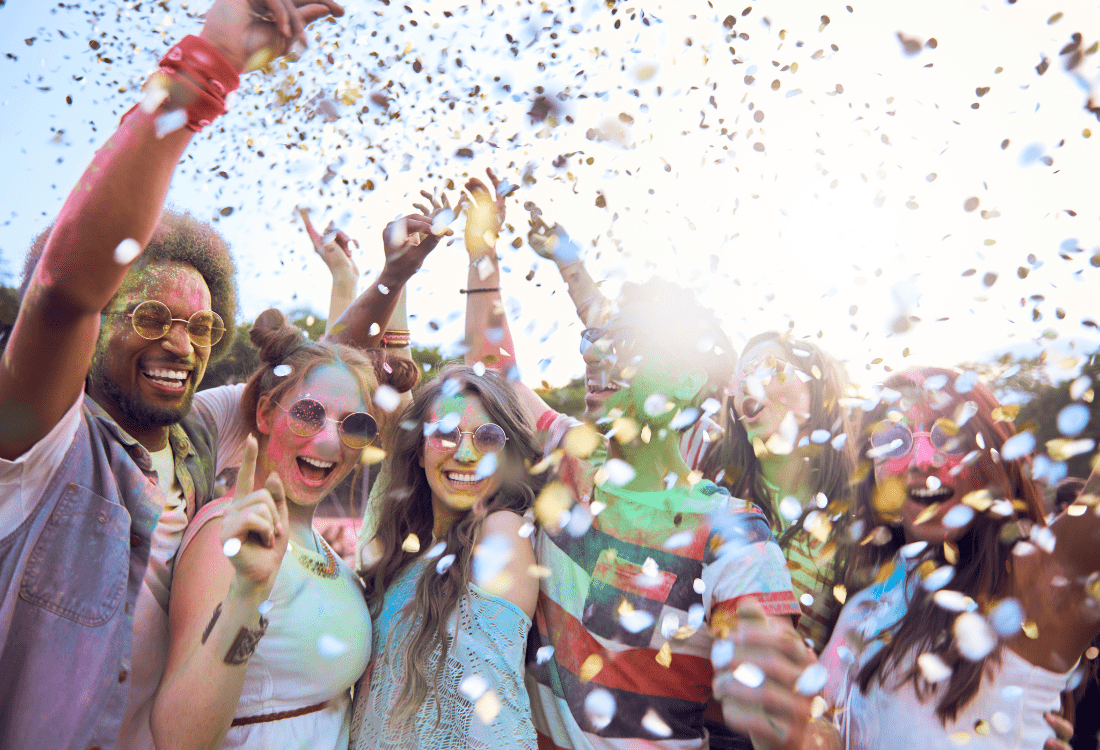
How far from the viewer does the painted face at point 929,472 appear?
2.71 metres

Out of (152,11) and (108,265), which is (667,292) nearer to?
(108,265)

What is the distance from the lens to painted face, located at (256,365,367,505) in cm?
274

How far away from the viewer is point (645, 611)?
2453mm

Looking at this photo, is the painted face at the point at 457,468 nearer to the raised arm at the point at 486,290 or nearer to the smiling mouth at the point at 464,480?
the smiling mouth at the point at 464,480

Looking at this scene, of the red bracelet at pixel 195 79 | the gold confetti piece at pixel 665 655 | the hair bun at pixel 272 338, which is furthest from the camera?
the hair bun at pixel 272 338

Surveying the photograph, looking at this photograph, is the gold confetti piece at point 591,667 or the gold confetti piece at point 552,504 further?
the gold confetti piece at point 552,504

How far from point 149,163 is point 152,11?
8.25ft

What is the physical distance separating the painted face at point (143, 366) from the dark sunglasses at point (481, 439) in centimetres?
111

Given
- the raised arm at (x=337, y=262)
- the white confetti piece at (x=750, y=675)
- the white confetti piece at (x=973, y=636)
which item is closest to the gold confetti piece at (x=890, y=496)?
the white confetti piece at (x=973, y=636)

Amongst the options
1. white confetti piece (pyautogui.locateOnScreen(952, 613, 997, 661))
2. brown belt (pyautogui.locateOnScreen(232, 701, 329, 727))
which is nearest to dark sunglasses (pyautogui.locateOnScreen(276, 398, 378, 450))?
brown belt (pyautogui.locateOnScreen(232, 701, 329, 727))

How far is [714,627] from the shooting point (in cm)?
236

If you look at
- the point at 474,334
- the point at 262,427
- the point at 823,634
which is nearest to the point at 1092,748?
the point at 823,634

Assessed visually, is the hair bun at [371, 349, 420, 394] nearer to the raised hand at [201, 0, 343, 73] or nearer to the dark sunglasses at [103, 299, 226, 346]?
the dark sunglasses at [103, 299, 226, 346]

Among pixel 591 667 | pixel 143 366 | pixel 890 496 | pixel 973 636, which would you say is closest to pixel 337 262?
pixel 143 366
